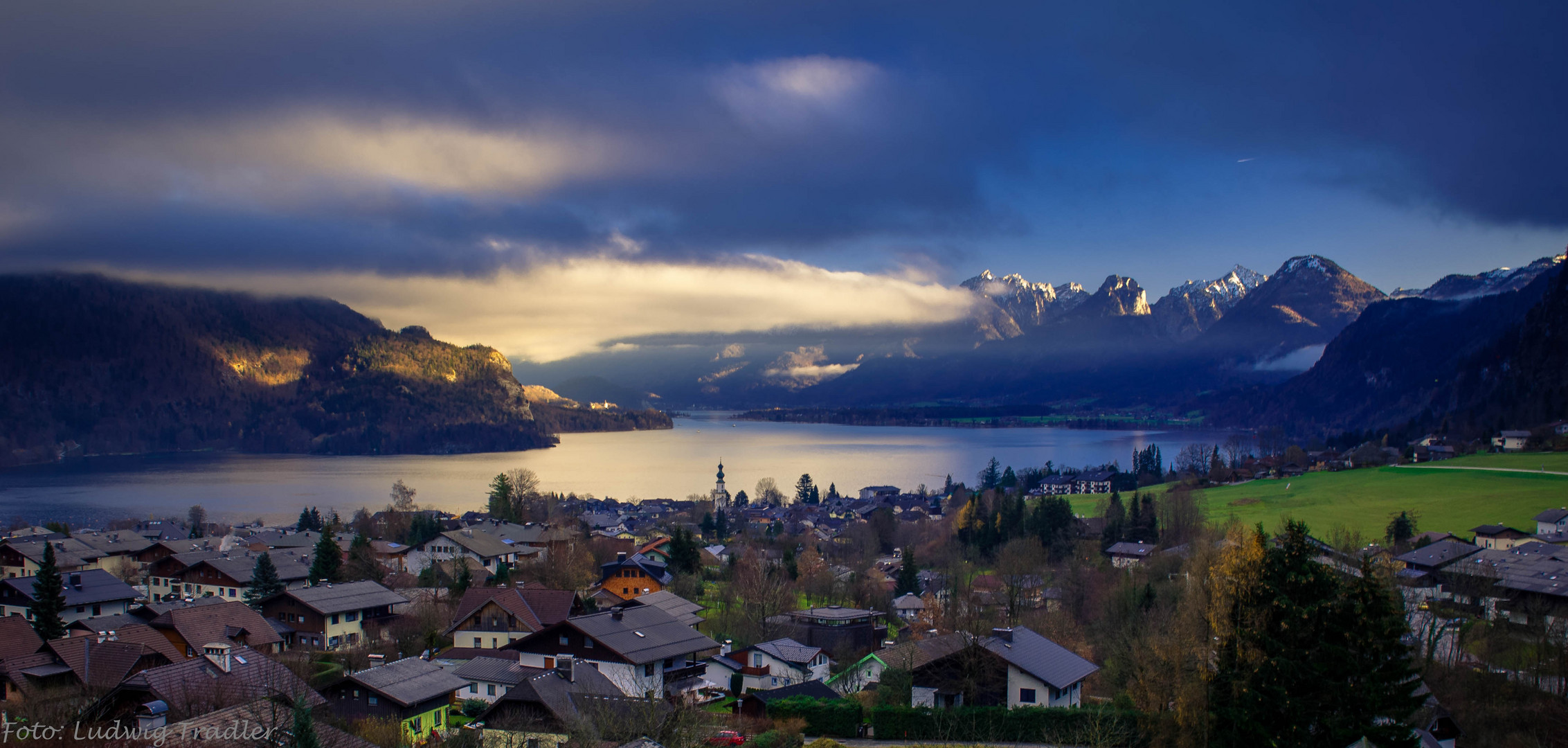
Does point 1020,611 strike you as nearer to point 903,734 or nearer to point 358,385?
point 903,734

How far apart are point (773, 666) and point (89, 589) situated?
897 inches

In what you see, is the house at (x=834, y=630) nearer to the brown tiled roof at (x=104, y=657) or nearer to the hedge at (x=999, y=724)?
the hedge at (x=999, y=724)

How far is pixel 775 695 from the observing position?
1967 centimetres

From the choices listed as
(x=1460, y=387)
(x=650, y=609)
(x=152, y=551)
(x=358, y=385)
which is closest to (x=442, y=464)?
(x=358, y=385)

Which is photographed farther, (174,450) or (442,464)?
(174,450)

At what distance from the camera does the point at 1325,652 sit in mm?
12969

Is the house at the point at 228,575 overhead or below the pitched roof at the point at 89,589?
below

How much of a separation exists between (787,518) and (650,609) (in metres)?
40.4

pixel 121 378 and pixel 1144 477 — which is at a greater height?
pixel 121 378

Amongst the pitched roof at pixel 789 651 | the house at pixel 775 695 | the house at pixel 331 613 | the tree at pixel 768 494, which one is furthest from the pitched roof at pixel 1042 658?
the tree at pixel 768 494

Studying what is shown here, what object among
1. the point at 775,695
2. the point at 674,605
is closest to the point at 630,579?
the point at 674,605

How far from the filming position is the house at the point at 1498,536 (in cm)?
3347

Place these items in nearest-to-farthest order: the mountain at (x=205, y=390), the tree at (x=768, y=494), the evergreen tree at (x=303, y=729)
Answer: the evergreen tree at (x=303, y=729), the tree at (x=768, y=494), the mountain at (x=205, y=390)

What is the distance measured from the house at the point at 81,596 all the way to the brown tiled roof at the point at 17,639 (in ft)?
27.8
